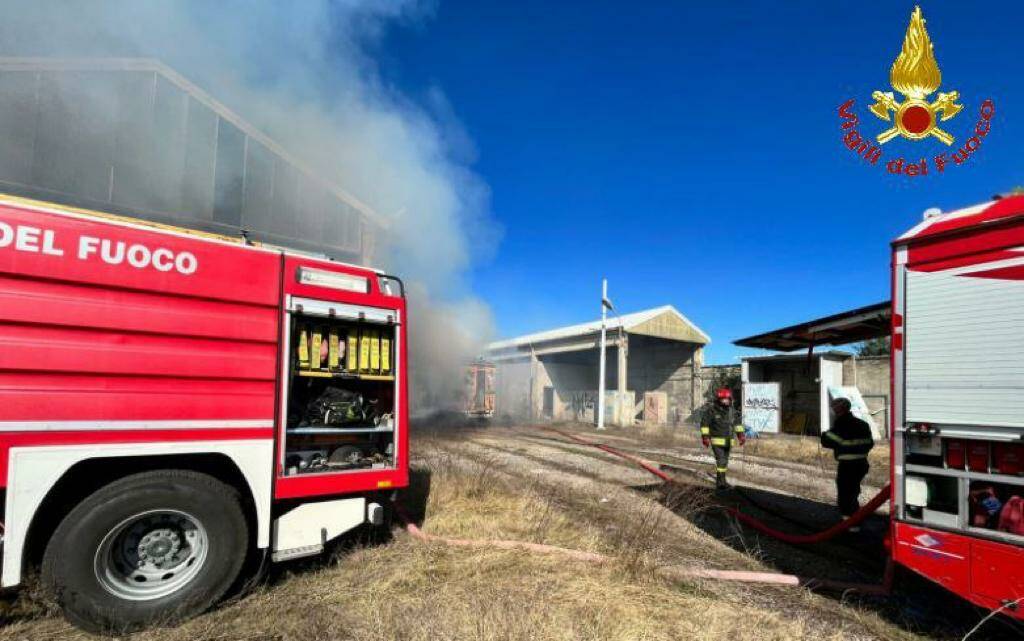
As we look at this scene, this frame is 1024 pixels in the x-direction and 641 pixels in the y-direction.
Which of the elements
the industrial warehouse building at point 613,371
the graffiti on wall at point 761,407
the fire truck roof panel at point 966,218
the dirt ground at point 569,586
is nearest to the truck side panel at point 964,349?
the fire truck roof panel at point 966,218

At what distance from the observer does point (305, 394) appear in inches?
156

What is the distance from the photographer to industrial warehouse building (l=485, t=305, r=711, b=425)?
21.7 meters

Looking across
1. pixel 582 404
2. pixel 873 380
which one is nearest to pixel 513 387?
pixel 582 404

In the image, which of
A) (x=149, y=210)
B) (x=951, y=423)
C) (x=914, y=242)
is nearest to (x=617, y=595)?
(x=951, y=423)

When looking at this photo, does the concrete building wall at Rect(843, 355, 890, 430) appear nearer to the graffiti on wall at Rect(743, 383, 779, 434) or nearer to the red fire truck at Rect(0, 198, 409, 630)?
the graffiti on wall at Rect(743, 383, 779, 434)

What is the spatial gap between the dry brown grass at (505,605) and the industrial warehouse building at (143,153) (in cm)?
571

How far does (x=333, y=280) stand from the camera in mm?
3811

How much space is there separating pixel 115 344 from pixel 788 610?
455cm

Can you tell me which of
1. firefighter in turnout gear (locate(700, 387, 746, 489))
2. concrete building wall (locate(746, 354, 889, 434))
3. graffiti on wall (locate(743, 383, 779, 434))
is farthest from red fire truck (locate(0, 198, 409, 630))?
graffiti on wall (locate(743, 383, 779, 434))

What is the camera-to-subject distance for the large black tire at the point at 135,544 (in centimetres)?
276

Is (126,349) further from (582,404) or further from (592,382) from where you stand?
(592,382)

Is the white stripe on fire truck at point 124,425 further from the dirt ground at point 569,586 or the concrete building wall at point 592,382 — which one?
the concrete building wall at point 592,382

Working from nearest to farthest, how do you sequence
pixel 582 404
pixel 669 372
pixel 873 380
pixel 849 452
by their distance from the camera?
1. pixel 849 452
2. pixel 873 380
3. pixel 582 404
4. pixel 669 372

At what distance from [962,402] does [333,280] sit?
4.05m
